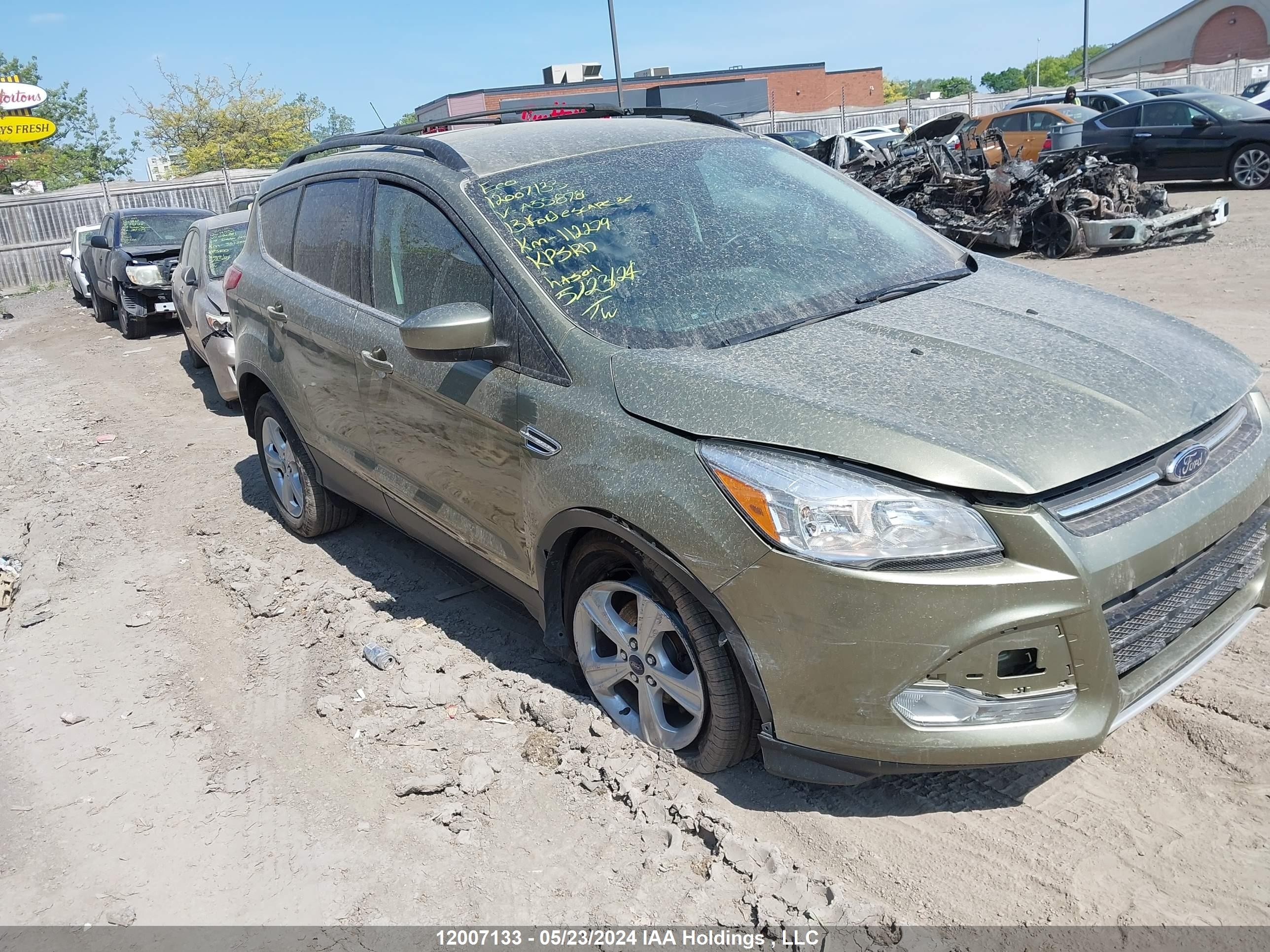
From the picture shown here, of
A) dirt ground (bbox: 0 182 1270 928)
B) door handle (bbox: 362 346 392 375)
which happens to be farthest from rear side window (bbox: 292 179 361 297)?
dirt ground (bbox: 0 182 1270 928)

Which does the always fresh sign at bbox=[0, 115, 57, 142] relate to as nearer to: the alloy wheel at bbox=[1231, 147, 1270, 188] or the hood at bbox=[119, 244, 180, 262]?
the hood at bbox=[119, 244, 180, 262]

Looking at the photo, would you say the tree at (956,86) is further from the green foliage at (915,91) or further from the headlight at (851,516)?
the headlight at (851,516)

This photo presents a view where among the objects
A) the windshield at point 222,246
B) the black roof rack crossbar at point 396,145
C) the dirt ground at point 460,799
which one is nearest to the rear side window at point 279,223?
the black roof rack crossbar at point 396,145

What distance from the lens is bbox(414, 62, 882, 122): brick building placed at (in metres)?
51.1

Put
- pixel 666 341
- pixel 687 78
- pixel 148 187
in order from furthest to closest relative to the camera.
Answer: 1. pixel 687 78
2. pixel 148 187
3. pixel 666 341

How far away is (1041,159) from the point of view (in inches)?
552

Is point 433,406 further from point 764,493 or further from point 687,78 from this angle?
point 687,78

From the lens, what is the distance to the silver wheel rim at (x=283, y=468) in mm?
5402

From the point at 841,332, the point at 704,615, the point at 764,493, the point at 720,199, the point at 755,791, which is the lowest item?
the point at 755,791

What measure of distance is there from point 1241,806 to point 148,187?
3029 centimetres

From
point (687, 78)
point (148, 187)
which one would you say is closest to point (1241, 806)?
point (148, 187)

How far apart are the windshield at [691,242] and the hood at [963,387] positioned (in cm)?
18

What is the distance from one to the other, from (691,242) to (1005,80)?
386ft

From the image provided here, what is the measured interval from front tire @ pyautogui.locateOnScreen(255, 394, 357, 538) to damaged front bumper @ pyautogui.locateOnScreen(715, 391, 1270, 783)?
3064 mm
